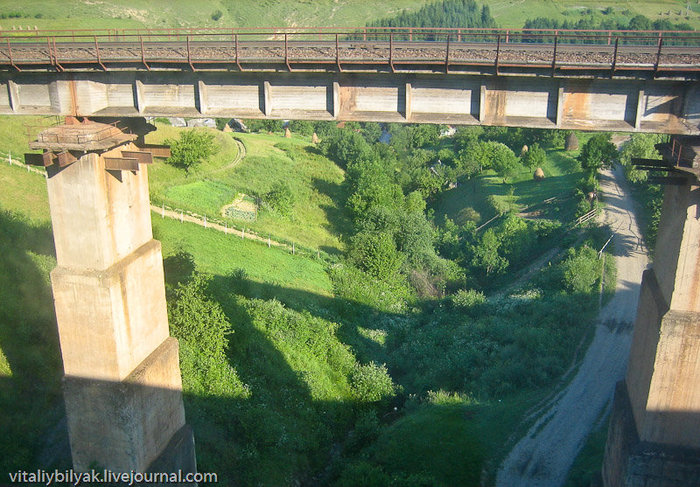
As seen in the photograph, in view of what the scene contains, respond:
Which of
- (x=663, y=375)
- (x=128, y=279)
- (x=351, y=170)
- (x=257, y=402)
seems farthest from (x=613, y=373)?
(x=351, y=170)

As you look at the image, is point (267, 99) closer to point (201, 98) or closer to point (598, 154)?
point (201, 98)

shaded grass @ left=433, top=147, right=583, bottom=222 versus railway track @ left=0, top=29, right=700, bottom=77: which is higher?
railway track @ left=0, top=29, right=700, bottom=77

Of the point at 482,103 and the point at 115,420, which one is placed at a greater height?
the point at 482,103

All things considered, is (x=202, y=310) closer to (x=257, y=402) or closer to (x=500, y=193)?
(x=257, y=402)

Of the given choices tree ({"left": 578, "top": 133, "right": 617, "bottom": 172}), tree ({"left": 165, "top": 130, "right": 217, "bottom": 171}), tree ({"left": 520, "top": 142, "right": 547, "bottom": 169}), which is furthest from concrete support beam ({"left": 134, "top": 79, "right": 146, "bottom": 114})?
tree ({"left": 520, "top": 142, "right": 547, "bottom": 169})

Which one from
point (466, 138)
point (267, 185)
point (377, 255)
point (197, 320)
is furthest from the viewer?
point (466, 138)

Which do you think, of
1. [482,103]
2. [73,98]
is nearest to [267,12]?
[73,98]

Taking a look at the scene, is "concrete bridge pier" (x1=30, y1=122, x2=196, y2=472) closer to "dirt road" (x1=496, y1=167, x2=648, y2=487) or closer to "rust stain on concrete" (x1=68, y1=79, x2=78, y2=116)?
"rust stain on concrete" (x1=68, y1=79, x2=78, y2=116)
